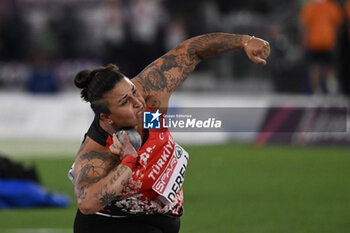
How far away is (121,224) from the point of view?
542 centimetres

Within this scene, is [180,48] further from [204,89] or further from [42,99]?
[204,89]

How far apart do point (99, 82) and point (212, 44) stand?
119 cm

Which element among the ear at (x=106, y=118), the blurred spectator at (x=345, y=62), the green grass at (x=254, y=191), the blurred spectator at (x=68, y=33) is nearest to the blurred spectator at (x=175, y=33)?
the blurred spectator at (x=345, y=62)

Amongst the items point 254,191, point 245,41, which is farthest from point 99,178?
point 254,191

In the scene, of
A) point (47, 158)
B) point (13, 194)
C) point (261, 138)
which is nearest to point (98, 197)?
point (13, 194)

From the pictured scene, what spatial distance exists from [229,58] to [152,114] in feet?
51.6

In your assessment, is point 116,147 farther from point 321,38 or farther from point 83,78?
point 321,38

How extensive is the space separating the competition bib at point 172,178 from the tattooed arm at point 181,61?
36 cm

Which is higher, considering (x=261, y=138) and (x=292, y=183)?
(x=292, y=183)

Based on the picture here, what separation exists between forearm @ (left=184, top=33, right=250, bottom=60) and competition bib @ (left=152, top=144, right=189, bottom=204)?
830 millimetres

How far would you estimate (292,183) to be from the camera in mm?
Result: 12336

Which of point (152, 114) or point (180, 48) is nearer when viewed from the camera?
point (152, 114)

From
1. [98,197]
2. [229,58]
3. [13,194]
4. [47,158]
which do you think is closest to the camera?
[98,197]

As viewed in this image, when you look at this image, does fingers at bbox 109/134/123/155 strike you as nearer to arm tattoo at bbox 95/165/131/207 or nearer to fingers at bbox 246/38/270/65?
arm tattoo at bbox 95/165/131/207
